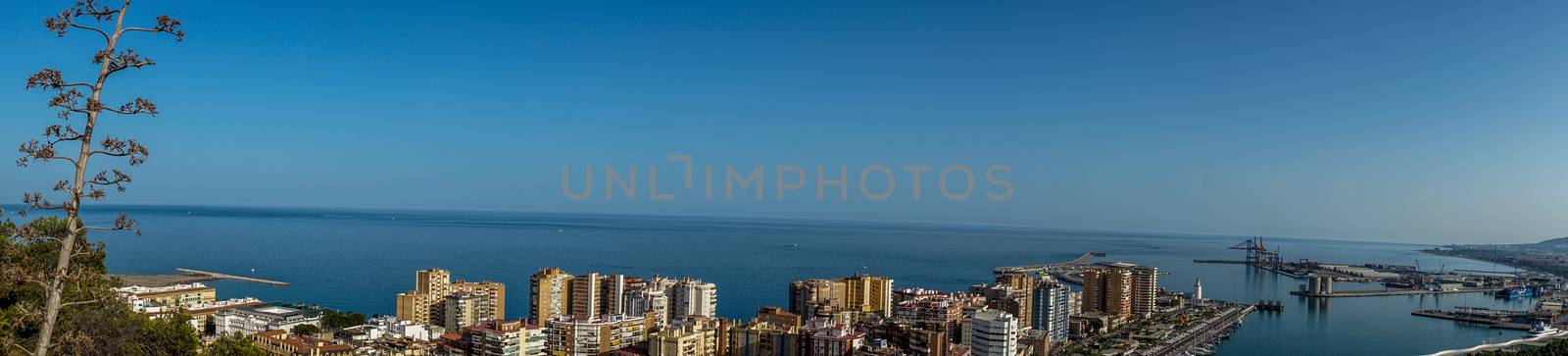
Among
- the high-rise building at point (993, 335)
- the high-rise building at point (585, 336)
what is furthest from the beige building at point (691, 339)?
the high-rise building at point (993, 335)

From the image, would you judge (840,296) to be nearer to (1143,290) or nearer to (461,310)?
(461,310)

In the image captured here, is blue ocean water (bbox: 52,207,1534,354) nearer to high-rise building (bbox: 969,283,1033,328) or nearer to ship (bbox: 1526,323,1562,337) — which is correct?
ship (bbox: 1526,323,1562,337)

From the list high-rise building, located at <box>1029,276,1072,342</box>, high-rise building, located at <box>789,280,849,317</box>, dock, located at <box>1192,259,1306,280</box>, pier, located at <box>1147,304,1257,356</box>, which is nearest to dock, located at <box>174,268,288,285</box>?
high-rise building, located at <box>789,280,849,317</box>

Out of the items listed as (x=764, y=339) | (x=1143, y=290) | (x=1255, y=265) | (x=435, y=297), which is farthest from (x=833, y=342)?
(x=1255, y=265)

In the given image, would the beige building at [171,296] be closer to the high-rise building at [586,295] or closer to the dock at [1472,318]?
the high-rise building at [586,295]

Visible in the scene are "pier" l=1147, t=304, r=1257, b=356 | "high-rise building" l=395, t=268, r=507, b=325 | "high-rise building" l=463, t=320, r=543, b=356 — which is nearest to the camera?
"high-rise building" l=463, t=320, r=543, b=356

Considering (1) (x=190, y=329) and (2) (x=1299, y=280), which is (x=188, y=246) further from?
(2) (x=1299, y=280)

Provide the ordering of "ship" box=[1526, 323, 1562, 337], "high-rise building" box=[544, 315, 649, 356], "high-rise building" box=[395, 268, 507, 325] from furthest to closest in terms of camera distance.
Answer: "ship" box=[1526, 323, 1562, 337], "high-rise building" box=[395, 268, 507, 325], "high-rise building" box=[544, 315, 649, 356]
